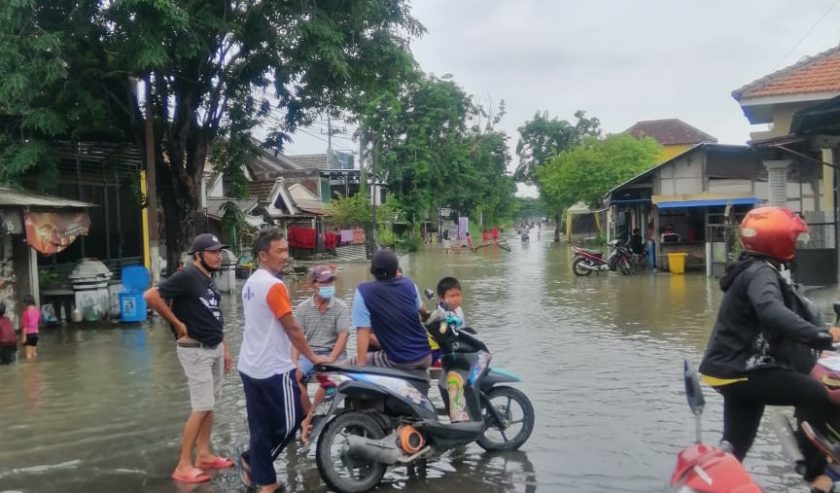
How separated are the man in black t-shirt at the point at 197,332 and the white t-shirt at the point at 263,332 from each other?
0.86 meters

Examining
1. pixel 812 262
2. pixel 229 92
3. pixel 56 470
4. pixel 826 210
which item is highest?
pixel 229 92

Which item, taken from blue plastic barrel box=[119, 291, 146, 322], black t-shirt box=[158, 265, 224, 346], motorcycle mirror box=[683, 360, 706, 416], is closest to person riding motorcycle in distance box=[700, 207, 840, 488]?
motorcycle mirror box=[683, 360, 706, 416]

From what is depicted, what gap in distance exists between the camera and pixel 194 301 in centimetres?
534

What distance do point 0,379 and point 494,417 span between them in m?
6.52

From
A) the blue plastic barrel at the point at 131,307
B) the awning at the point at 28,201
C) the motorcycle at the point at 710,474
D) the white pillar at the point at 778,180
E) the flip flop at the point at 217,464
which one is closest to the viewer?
the motorcycle at the point at 710,474

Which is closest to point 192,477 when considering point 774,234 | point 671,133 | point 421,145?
point 774,234

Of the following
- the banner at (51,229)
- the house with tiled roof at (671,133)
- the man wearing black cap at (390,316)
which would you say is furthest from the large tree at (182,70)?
the house with tiled roof at (671,133)

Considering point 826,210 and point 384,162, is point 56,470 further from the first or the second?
point 384,162

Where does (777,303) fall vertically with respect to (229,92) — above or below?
below

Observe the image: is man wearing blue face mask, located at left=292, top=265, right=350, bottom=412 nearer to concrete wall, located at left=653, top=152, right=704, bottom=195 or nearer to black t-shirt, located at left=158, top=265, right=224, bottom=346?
black t-shirt, located at left=158, top=265, right=224, bottom=346

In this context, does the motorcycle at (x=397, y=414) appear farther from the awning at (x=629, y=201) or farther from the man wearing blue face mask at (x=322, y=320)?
the awning at (x=629, y=201)

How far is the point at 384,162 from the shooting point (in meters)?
47.7

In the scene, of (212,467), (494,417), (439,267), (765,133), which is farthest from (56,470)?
(439,267)

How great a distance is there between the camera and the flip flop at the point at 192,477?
17.0 ft
